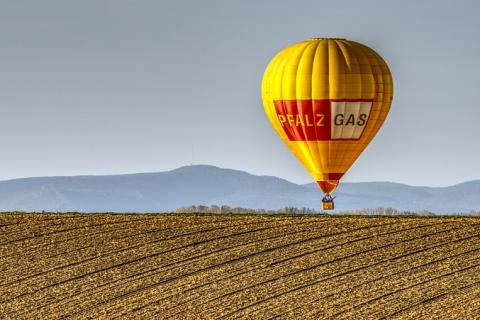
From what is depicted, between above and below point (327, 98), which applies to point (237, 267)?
below

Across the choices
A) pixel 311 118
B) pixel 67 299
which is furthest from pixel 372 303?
pixel 311 118

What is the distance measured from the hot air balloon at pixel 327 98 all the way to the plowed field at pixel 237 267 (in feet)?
19.3

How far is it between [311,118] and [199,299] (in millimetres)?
15600

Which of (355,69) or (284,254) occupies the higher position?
(355,69)

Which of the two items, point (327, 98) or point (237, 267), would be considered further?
point (327, 98)

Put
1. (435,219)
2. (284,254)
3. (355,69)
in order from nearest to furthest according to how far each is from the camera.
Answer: (284,254)
(435,219)
(355,69)

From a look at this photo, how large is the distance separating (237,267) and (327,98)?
1242cm

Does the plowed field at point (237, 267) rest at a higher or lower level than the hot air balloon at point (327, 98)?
lower

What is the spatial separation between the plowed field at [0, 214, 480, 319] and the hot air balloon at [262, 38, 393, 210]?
19.3 feet

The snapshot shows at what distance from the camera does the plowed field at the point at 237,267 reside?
3716 cm

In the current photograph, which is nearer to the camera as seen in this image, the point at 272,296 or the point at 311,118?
Answer: the point at 272,296

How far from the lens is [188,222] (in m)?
46.8

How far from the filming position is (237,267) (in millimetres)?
41375

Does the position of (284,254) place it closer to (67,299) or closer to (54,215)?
(67,299)
